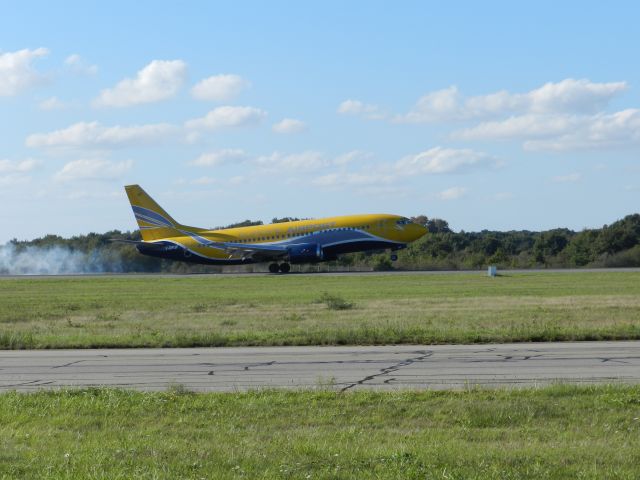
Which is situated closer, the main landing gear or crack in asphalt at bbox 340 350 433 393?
crack in asphalt at bbox 340 350 433 393

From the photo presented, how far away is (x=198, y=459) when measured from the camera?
32.2 feet

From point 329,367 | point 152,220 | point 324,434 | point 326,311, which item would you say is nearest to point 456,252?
point 152,220

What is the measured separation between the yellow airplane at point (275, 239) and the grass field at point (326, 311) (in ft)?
23.9

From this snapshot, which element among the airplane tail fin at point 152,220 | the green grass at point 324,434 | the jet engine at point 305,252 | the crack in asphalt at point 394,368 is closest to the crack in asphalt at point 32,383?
the green grass at point 324,434

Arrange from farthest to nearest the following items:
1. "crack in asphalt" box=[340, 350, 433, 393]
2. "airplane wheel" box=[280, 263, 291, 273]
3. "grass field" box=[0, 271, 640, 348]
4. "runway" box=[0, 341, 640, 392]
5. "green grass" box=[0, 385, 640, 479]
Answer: "airplane wheel" box=[280, 263, 291, 273], "grass field" box=[0, 271, 640, 348], "runway" box=[0, 341, 640, 392], "crack in asphalt" box=[340, 350, 433, 393], "green grass" box=[0, 385, 640, 479]

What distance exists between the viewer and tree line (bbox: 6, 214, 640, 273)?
255 ft

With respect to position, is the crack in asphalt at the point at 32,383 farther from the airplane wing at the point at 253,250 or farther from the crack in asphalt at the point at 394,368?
the airplane wing at the point at 253,250

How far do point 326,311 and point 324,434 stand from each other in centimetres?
2322

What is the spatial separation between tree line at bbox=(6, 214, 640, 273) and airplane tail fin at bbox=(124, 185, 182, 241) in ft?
34.7

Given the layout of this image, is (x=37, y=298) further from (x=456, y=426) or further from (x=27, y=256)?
(x=27, y=256)

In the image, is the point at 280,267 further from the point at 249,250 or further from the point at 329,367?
the point at 329,367

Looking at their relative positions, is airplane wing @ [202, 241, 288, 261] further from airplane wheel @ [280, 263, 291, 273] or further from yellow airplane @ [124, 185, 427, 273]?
airplane wheel @ [280, 263, 291, 273]

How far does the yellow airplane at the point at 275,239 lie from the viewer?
6812cm

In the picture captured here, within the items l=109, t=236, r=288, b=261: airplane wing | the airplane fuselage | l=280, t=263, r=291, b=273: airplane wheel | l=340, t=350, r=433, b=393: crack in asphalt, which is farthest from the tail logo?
l=340, t=350, r=433, b=393: crack in asphalt
